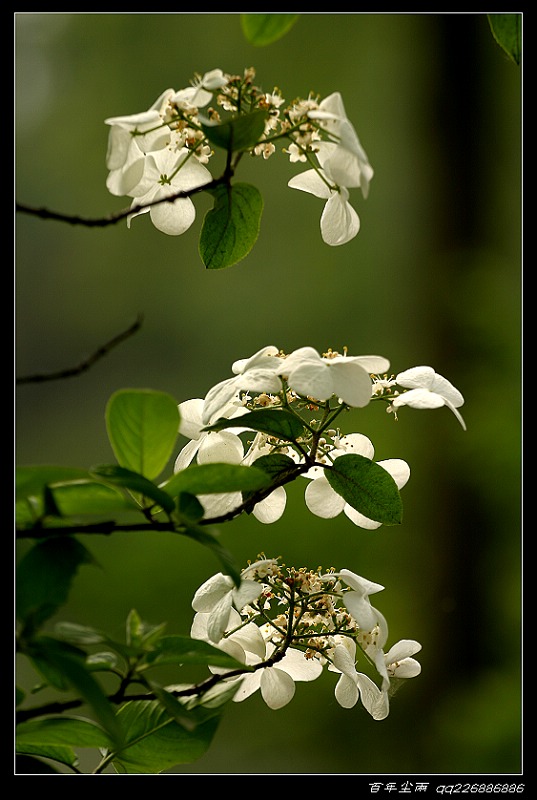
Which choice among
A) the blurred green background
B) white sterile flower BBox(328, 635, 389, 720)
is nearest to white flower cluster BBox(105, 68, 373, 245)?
white sterile flower BBox(328, 635, 389, 720)

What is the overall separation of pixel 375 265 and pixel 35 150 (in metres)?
0.92

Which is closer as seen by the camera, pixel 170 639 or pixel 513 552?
pixel 170 639

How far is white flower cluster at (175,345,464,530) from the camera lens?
31 centimetres

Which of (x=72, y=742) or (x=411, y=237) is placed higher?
(x=411, y=237)

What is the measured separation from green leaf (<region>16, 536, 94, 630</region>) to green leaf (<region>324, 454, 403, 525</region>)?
130 mm

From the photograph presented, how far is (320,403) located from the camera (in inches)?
14.1

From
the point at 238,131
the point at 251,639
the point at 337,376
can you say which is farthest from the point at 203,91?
the point at 251,639

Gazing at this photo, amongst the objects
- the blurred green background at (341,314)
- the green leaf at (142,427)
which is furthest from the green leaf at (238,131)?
the blurred green background at (341,314)

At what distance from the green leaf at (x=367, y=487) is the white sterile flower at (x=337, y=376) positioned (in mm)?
46

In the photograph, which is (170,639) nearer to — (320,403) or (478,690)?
(320,403)
